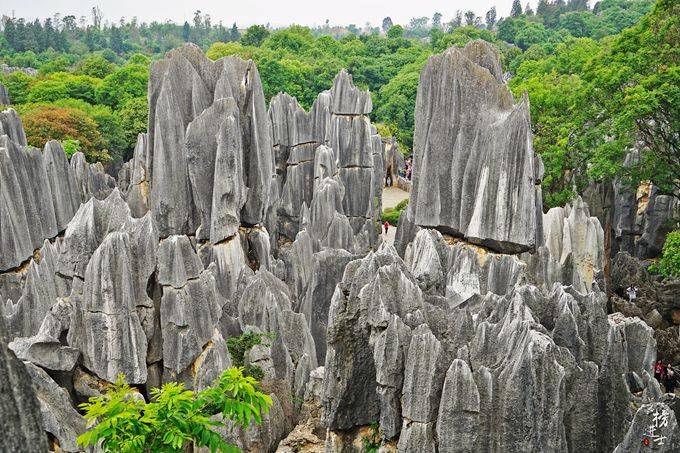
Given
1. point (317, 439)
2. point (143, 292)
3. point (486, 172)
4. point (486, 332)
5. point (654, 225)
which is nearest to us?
point (486, 332)

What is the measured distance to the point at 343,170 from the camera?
104 ft

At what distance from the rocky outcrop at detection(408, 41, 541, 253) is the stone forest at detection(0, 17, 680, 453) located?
1.8 inches

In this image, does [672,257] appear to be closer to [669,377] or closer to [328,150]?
[669,377]

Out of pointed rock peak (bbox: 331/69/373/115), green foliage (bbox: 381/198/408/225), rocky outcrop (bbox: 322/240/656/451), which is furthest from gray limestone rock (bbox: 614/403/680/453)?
green foliage (bbox: 381/198/408/225)

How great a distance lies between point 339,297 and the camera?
38.6 ft

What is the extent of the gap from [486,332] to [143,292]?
6.94m

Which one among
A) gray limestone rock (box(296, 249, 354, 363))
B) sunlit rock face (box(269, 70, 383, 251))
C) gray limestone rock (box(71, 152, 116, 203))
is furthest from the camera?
sunlit rock face (box(269, 70, 383, 251))

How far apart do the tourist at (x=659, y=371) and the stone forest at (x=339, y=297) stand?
1.02 meters

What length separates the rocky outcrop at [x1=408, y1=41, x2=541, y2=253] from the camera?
50.7 ft

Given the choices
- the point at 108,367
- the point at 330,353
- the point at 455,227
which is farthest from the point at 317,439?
the point at 455,227

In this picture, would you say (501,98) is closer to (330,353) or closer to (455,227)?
(455,227)

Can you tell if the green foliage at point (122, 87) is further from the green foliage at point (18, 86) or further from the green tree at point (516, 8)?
the green tree at point (516, 8)

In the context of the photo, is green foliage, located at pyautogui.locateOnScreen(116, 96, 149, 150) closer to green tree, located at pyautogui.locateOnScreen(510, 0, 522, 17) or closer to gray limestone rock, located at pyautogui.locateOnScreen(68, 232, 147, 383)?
gray limestone rock, located at pyautogui.locateOnScreen(68, 232, 147, 383)

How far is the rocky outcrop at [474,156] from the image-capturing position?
15.5m
